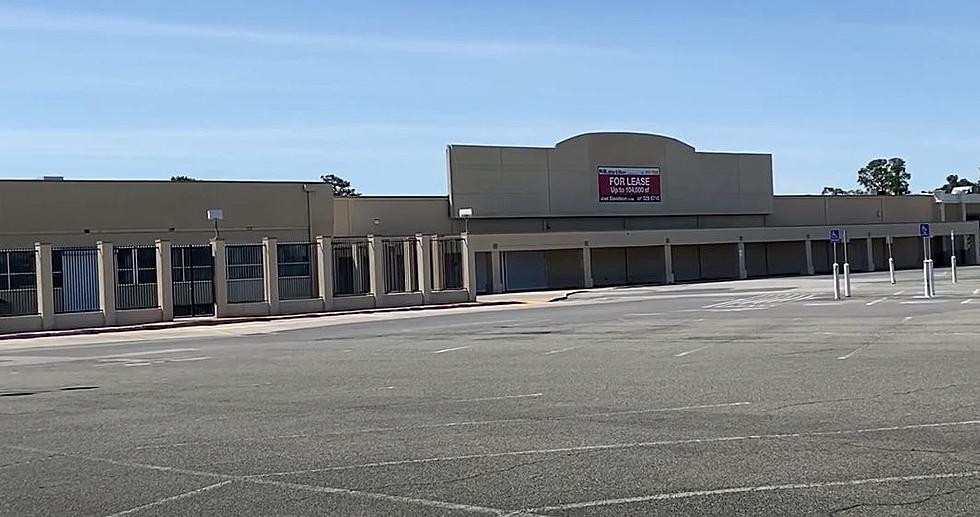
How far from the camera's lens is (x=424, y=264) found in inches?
1866

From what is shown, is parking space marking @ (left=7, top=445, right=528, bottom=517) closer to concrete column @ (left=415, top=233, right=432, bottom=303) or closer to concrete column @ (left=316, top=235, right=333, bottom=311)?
concrete column @ (left=316, top=235, right=333, bottom=311)

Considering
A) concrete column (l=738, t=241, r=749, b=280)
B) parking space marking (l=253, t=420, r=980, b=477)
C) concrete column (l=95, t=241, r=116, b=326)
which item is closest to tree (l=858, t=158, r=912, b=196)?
concrete column (l=738, t=241, r=749, b=280)

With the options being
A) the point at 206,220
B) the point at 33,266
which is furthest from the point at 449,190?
the point at 33,266

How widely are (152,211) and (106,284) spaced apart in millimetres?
19370

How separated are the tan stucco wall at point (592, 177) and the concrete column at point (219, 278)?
28838 mm

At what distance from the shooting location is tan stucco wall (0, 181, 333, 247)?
53.9 m

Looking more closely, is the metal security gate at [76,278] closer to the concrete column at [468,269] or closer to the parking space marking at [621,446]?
the concrete column at [468,269]

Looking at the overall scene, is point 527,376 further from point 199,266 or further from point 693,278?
point 693,278

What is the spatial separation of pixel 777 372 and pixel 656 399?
3.34 metres

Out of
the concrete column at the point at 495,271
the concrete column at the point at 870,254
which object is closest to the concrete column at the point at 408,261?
the concrete column at the point at 495,271

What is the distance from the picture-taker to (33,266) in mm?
38906

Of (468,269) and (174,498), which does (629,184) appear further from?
(174,498)

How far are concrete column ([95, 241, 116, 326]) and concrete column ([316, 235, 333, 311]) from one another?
8.29 m

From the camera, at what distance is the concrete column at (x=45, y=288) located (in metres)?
36.8
